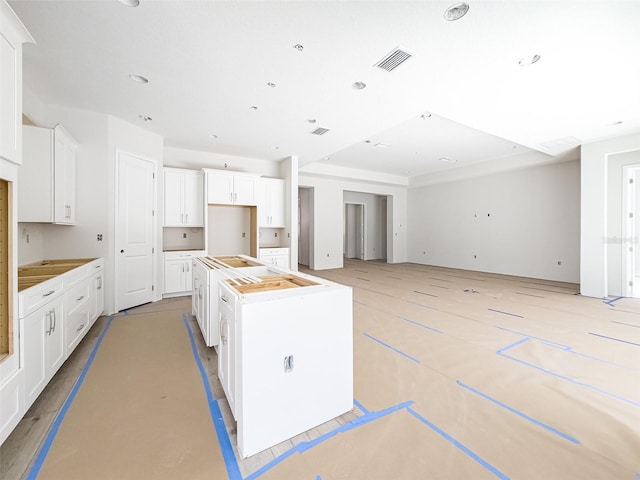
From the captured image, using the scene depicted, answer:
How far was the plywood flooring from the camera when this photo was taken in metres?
1.43

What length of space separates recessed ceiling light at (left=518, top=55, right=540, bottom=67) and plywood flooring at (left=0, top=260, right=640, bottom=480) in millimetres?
2925

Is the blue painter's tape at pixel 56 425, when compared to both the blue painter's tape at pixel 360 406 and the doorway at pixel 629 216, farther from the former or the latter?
the doorway at pixel 629 216

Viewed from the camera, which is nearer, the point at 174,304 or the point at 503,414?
the point at 503,414

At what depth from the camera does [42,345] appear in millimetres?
2000

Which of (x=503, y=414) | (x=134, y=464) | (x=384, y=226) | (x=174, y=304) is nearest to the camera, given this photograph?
(x=134, y=464)

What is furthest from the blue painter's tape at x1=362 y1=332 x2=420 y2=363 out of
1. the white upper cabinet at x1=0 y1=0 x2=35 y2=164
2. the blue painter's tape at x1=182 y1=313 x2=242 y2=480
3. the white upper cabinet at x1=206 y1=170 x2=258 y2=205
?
the white upper cabinet at x1=206 y1=170 x2=258 y2=205

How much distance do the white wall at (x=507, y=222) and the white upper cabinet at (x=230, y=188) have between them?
6.43m

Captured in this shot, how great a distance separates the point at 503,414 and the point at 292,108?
13.1ft

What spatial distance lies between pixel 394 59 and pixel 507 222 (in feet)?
22.0

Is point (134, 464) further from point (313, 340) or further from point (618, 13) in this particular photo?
point (618, 13)

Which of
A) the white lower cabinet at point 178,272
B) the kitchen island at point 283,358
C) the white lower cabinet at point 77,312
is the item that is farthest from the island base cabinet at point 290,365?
the white lower cabinet at point 178,272

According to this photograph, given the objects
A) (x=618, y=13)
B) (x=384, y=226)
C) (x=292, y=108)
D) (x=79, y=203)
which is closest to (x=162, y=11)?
(x=292, y=108)

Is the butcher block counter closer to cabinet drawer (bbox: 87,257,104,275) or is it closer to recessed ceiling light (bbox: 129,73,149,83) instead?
cabinet drawer (bbox: 87,257,104,275)

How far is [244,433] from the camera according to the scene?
4.86ft
